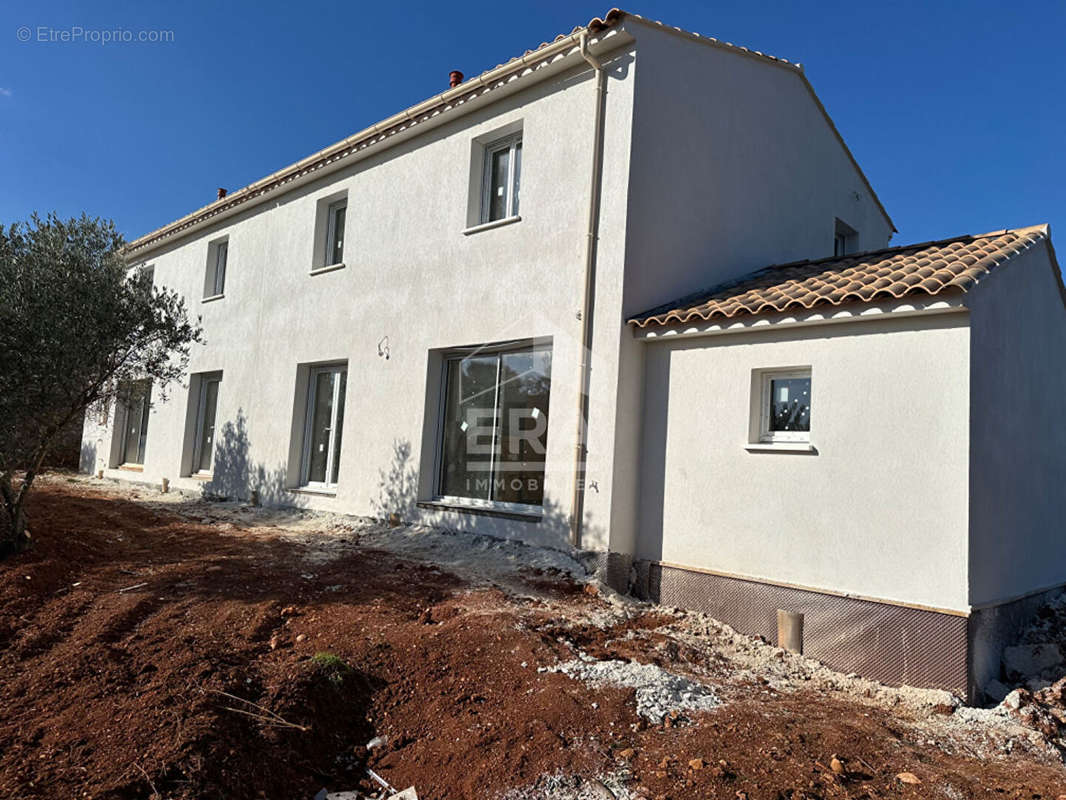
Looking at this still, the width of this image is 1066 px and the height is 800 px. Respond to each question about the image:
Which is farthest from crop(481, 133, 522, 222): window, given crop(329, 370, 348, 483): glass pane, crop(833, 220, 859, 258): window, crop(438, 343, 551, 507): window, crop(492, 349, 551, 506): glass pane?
crop(833, 220, 859, 258): window

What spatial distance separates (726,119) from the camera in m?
9.09

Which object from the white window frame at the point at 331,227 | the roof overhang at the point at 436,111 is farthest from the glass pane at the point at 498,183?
the white window frame at the point at 331,227

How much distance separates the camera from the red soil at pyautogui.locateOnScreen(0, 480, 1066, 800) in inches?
143

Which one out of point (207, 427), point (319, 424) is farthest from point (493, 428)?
point (207, 427)

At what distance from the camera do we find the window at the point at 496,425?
8.39 m

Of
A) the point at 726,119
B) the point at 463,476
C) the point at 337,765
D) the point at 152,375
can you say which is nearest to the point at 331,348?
the point at 152,375

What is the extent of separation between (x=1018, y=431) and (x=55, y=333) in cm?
963

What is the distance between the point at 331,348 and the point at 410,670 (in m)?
7.18

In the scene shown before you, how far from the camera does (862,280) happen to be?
268 inches

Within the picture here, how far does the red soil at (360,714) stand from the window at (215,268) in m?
9.63

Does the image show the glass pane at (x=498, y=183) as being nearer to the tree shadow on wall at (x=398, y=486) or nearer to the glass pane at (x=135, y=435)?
the tree shadow on wall at (x=398, y=486)

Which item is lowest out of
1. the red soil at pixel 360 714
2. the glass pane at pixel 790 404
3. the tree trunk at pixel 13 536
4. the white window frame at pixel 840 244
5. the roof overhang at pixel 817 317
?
the red soil at pixel 360 714

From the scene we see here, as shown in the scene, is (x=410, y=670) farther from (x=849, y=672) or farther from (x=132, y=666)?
(x=849, y=672)

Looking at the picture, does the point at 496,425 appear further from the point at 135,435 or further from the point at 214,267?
the point at 135,435
